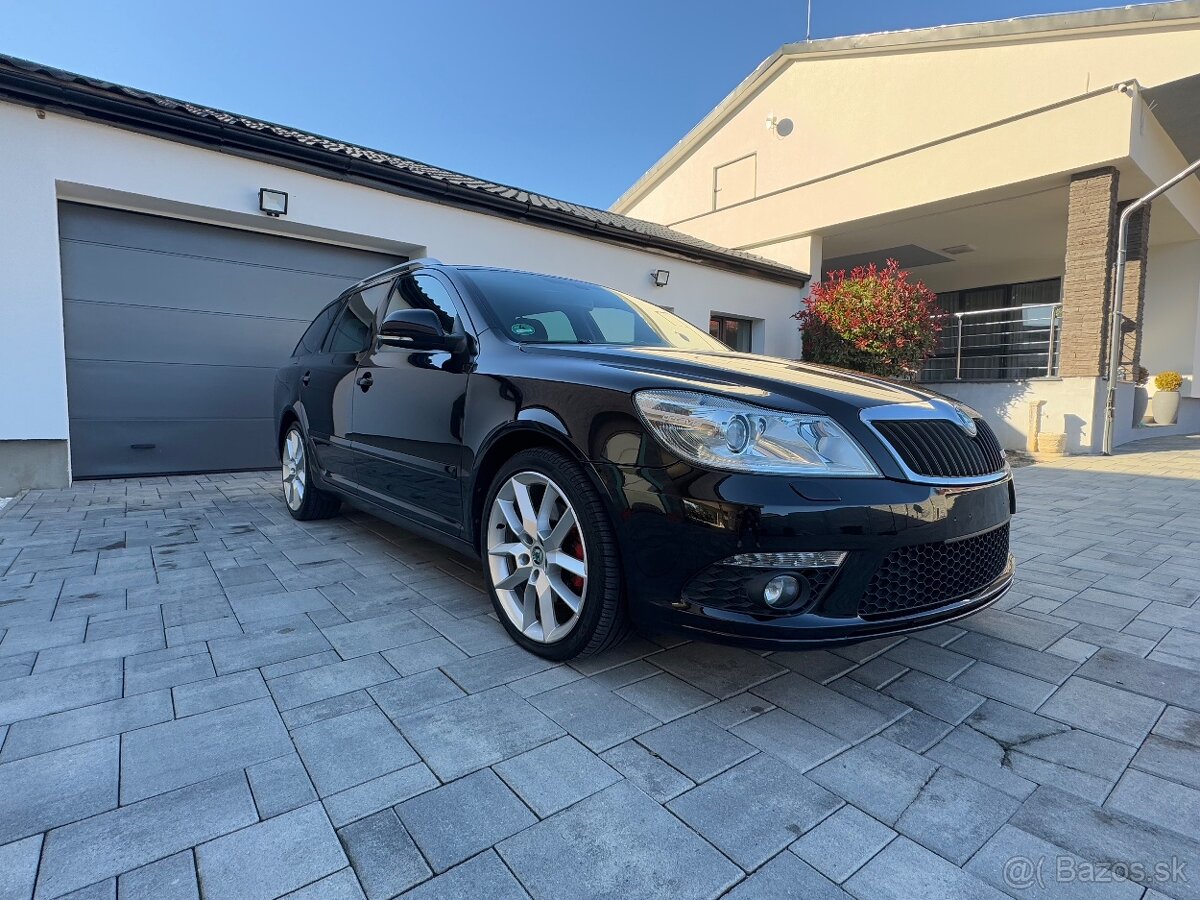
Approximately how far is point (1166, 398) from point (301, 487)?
609 inches

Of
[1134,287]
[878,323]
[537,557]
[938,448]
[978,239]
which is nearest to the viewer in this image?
[938,448]

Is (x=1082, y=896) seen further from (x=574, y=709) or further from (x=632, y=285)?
(x=632, y=285)

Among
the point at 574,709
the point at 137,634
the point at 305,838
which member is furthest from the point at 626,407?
the point at 137,634

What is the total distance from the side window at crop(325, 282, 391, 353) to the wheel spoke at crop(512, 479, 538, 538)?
1685 millimetres

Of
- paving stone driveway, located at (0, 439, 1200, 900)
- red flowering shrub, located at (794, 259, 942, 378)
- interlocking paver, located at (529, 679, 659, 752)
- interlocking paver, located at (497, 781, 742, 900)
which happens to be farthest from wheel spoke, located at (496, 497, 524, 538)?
red flowering shrub, located at (794, 259, 942, 378)

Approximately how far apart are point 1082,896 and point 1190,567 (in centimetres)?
327

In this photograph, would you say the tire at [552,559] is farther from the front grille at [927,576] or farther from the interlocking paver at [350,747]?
the front grille at [927,576]

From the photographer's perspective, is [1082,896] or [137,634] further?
[137,634]

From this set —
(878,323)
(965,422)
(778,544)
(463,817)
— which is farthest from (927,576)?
(878,323)

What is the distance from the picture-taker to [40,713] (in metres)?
1.80

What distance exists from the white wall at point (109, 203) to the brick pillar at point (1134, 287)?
997 cm

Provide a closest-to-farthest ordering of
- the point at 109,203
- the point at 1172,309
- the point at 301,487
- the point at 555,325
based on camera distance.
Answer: the point at 555,325
the point at 301,487
the point at 109,203
the point at 1172,309

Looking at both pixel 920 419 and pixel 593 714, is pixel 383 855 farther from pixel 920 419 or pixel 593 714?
pixel 920 419

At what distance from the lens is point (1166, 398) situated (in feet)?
39.9
